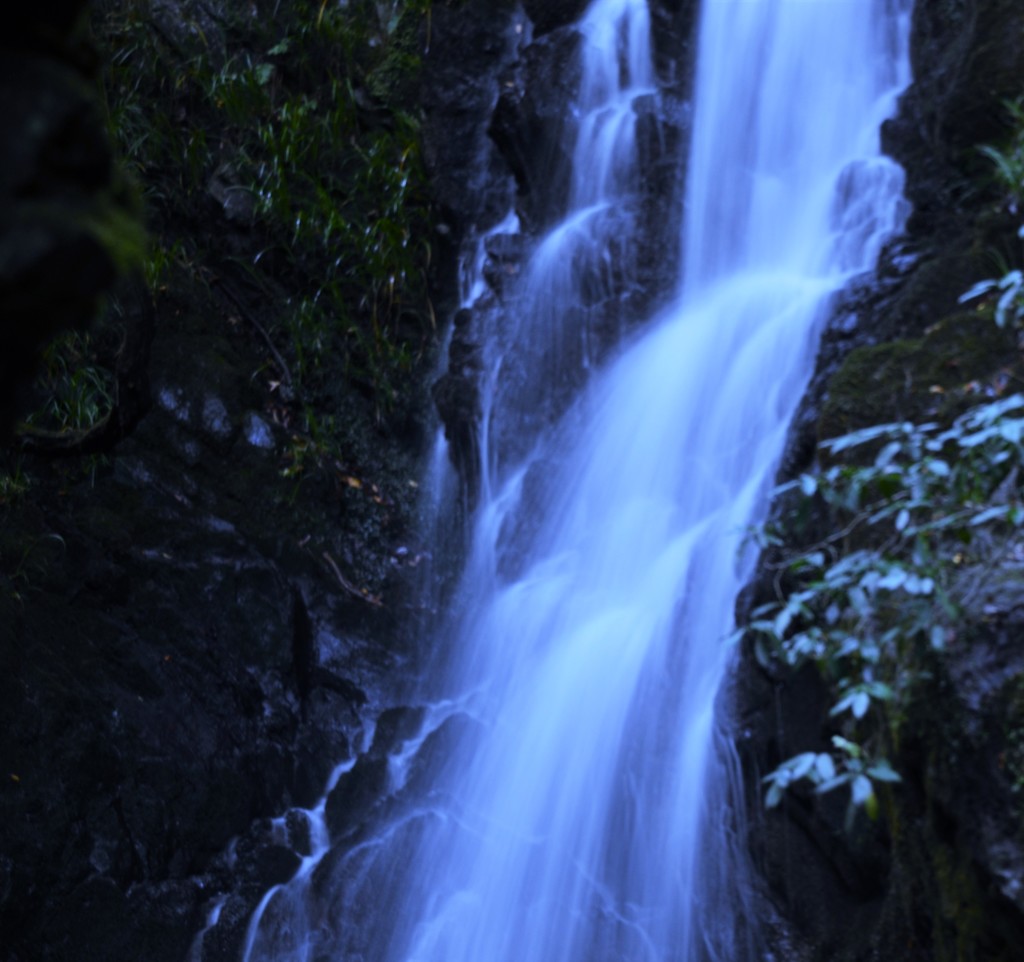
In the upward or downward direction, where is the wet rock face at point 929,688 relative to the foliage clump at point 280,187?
downward

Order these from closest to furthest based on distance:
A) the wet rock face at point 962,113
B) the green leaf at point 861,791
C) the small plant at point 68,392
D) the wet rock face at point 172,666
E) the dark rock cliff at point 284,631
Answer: the green leaf at point 861,791 → the dark rock cliff at point 284,631 → the wet rock face at point 172,666 → the wet rock face at point 962,113 → the small plant at point 68,392

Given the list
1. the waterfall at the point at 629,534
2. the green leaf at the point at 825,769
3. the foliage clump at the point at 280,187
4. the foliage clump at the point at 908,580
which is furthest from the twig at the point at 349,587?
the green leaf at the point at 825,769

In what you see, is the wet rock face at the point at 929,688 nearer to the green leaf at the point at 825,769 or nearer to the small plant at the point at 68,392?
the green leaf at the point at 825,769

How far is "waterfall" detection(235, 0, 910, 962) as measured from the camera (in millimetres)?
4184

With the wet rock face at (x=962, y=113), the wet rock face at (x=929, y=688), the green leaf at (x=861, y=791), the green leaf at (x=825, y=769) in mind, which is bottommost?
the green leaf at (x=861, y=791)

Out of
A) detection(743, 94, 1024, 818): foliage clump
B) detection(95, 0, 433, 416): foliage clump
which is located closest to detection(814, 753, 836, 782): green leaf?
detection(743, 94, 1024, 818): foliage clump

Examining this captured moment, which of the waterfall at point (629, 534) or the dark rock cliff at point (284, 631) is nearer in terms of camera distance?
the dark rock cliff at point (284, 631)

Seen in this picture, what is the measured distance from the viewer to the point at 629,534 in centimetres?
558

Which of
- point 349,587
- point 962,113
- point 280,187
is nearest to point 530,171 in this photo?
point 280,187

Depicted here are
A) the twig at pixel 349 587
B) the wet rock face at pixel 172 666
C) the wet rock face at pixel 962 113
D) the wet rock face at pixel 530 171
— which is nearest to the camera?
the wet rock face at pixel 172 666

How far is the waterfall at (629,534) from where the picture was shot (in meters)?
4.18

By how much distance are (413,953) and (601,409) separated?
3478 millimetres

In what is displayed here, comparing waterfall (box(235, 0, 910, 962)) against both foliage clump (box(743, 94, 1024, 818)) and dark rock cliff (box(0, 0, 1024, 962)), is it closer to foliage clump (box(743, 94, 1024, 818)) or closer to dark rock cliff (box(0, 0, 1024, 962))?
dark rock cliff (box(0, 0, 1024, 962))

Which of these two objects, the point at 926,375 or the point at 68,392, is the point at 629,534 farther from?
the point at 68,392
